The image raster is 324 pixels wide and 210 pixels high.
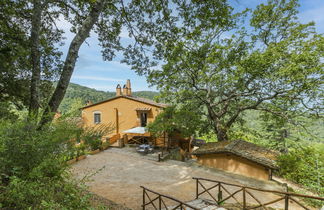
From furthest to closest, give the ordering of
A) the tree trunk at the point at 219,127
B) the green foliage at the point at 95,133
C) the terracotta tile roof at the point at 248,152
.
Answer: the tree trunk at the point at 219,127 < the terracotta tile roof at the point at 248,152 < the green foliage at the point at 95,133

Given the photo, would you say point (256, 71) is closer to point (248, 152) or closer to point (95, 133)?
point (248, 152)

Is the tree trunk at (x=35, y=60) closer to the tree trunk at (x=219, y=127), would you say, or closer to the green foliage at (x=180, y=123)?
the green foliage at (x=180, y=123)

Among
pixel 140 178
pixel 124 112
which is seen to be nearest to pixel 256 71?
pixel 140 178

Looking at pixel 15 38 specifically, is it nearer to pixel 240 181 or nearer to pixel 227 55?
Result: pixel 227 55

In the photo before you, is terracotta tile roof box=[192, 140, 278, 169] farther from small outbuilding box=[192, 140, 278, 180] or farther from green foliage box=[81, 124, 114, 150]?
green foliage box=[81, 124, 114, 150]


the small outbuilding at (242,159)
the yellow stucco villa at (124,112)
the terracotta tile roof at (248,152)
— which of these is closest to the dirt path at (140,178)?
the small outbuilding at (242,159)

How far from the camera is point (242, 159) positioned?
8.86m

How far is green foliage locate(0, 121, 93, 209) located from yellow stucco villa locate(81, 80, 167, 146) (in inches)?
511

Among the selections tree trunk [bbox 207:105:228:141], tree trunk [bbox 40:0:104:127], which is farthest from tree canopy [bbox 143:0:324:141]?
tree trunk [bbox 40:0:104:127]

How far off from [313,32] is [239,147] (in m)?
8.13

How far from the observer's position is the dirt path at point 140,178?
634 cm

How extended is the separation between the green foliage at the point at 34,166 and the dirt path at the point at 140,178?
11.6 ft

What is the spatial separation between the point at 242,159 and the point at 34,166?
33.1 ft

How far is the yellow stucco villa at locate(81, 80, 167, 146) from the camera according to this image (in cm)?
1593
